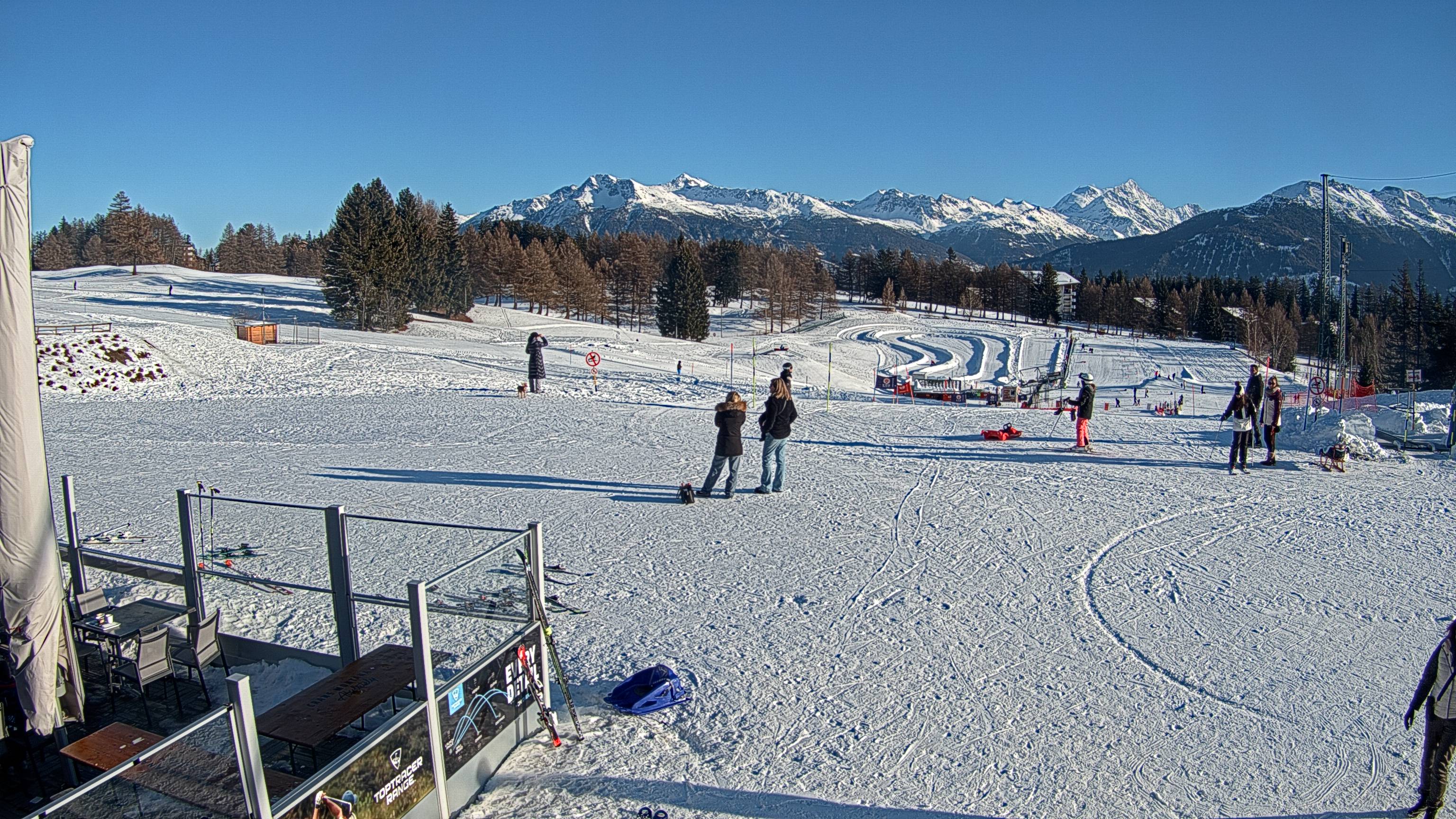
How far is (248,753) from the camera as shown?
3.59 metres

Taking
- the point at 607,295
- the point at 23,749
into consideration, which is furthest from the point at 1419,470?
the point at 607,295

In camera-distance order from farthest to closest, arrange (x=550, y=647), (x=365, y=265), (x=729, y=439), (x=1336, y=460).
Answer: (x=365, y=265) → (x=1336, y=460) → (x=729, y=439) → (x=550, y=647)

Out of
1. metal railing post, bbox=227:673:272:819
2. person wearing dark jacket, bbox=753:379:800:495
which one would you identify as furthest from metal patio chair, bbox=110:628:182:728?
person wearing dark jacket, bbox=753:379:800:495

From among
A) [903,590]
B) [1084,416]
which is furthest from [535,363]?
[903,590]

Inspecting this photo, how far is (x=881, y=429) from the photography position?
19219mm

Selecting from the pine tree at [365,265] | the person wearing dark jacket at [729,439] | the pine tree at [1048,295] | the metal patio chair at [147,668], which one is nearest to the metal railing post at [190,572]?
the metal patio chair at [147,668]

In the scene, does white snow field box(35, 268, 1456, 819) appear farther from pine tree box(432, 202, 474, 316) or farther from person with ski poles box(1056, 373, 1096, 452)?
pine tree box(432, 202, 474, 316)

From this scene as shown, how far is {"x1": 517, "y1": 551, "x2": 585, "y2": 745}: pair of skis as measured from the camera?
5770mm

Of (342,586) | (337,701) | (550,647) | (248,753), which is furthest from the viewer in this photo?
(342,586)

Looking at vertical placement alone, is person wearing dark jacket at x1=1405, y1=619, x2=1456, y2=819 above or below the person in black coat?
below

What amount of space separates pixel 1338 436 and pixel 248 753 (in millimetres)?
18305

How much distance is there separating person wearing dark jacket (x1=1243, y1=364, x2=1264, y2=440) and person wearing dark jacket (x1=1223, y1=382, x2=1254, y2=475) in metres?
0.08

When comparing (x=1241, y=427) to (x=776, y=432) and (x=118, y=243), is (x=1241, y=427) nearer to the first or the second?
(x=776, y=432)

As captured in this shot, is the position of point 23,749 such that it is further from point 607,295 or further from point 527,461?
point 607,295
